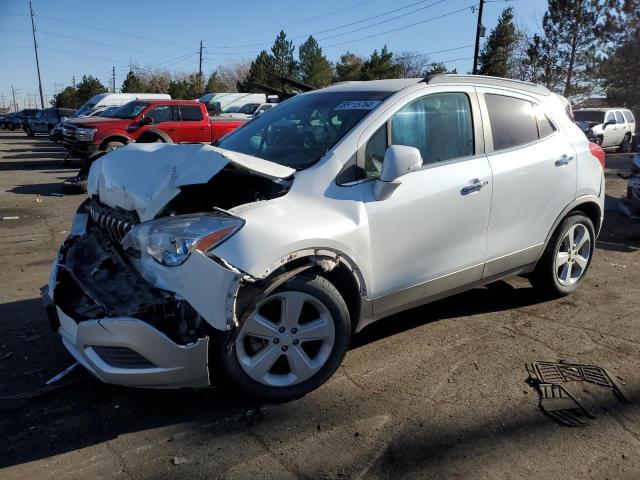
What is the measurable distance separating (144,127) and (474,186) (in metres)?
12.4

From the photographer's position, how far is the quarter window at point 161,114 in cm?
1486

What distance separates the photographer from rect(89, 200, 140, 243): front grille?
3289mm

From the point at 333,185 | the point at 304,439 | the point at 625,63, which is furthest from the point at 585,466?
the point at 625,63

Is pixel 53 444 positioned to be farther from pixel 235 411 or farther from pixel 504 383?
pixel 504 383

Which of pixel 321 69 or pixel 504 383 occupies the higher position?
pixel 321 69

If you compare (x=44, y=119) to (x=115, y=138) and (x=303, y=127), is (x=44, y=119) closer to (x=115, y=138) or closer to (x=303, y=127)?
(x=115, y=138)

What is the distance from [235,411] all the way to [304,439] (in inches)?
18.6

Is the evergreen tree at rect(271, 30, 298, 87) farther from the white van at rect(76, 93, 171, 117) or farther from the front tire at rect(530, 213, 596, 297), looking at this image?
the front tire at rect(530, 213, 596, 297)

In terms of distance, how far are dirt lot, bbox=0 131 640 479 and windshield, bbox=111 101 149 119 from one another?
11.7 m

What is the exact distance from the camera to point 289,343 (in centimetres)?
307

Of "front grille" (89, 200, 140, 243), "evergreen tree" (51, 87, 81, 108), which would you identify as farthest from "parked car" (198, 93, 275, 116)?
"evergreen tree" (51, 87, 81, 108)

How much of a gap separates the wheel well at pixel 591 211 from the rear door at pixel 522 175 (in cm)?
31

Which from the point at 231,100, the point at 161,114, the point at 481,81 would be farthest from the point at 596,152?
the point at 231,100

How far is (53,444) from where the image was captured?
8.95 ft
